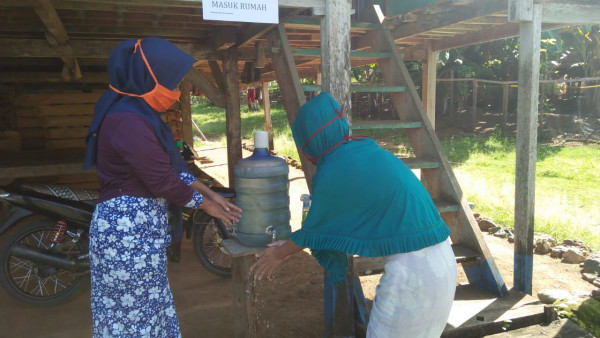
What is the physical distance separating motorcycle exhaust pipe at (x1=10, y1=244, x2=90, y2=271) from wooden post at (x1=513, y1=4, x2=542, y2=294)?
3.97 metres

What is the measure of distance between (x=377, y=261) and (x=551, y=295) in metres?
1.81

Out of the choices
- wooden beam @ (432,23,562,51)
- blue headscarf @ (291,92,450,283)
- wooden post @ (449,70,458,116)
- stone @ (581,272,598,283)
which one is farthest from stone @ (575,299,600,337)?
wooden post @ (449,70,458,116)

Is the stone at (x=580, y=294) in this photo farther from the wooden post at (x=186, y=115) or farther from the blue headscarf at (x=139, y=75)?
the wooden post at (x=186, y=115)

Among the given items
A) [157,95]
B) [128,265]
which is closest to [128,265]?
[128,265]

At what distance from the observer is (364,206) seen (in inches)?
80.1

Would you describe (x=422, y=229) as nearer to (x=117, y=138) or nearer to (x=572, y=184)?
(x=117, y=138)

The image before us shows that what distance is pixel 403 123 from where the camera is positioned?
13.8ft

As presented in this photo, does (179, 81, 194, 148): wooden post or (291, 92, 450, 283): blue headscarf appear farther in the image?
(179, 81, 194, 148): wooden post

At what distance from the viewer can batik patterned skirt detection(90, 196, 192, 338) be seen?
2.25 meters

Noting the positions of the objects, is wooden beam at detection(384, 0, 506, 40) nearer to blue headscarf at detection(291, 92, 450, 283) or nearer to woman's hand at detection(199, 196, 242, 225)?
blue headscarf at detection(291, 92, 450, 283)

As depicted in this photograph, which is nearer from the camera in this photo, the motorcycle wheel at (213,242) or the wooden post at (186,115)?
the motorcycle wheel at (213,242)

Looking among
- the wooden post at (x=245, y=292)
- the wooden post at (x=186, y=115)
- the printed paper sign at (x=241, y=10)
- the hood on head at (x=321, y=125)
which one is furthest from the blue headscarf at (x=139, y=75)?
the wooden post at (x=186, y=115)

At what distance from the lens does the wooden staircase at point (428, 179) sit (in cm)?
364

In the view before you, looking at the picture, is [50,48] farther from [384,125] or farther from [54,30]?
[384,125]
